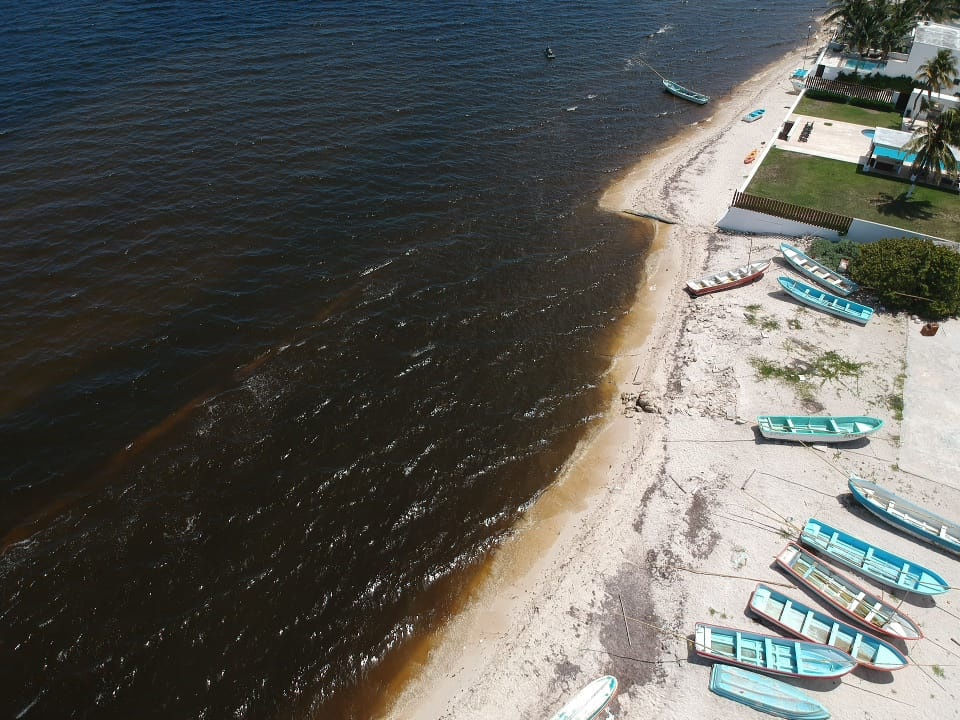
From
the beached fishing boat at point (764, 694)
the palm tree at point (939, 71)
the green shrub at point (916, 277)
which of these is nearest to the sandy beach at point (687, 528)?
the beached fishing boat at point (764, 694)

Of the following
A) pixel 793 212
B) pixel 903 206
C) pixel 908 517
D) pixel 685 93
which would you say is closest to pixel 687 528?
pixel 908 517

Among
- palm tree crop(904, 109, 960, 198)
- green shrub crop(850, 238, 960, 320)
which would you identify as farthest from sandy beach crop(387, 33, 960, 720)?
palm tree crop(904, 109, 960, 198)

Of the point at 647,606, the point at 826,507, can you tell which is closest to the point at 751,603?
the point at 647,606

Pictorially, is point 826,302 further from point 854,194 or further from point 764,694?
point 764,694

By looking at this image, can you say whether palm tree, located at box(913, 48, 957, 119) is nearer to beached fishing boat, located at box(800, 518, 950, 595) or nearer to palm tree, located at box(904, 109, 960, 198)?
palm tree, located at box(904, 109, 960, 198)

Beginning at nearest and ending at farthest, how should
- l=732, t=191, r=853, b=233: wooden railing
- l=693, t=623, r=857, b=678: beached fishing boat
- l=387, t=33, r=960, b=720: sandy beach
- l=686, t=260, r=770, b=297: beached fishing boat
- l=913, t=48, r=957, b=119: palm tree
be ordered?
l=693, t=623, r=857, b=678: beached fishing boat
l=387, t=33, r=960, b=720: sandy beach
l=686, t=260, r=770, b=297: beached fishing boat
l=732, t=191, r=853, b=233: wooden railing
l=913, t=48, r=957, b=119: palm tree

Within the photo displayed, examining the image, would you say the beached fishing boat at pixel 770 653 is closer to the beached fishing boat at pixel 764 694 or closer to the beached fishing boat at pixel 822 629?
the beached fishing boat at pixel 764 694
